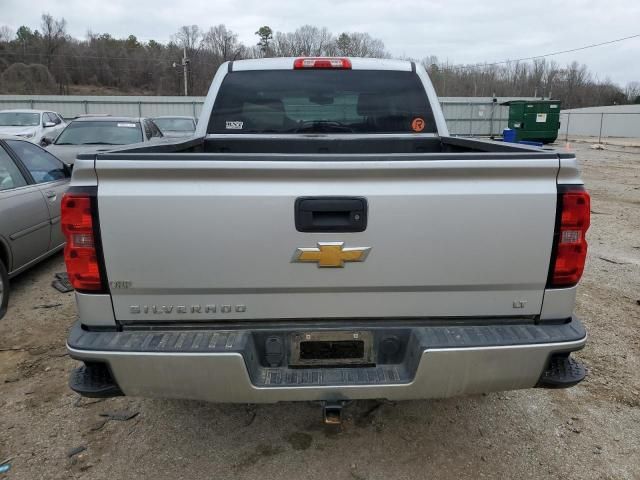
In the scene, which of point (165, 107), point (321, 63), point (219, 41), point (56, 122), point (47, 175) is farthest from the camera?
point (219, 41)

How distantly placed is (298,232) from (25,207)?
4134 mm

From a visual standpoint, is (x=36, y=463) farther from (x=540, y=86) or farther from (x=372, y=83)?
(x=540, y=86)

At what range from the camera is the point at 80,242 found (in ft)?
7.14

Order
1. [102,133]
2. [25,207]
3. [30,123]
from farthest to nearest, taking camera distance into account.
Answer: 1. [30,123]
2. [102,133]
3. [25,207]

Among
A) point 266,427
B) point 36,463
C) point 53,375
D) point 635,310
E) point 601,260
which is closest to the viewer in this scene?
point 36,463

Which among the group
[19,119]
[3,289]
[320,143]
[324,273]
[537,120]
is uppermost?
[537,120]

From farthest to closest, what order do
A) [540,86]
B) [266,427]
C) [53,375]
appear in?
[540,86] < [53,375] < [266,427]

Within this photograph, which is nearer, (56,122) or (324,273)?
(324,273)

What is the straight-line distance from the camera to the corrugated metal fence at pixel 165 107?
31.6 metres

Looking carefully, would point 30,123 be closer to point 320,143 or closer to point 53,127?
point 53,127

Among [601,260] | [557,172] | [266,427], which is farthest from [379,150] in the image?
[601,260]

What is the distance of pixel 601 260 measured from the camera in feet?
21.5

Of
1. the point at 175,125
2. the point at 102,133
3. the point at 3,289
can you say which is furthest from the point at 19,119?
the point at 3,289

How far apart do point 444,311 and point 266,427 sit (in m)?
1.44
